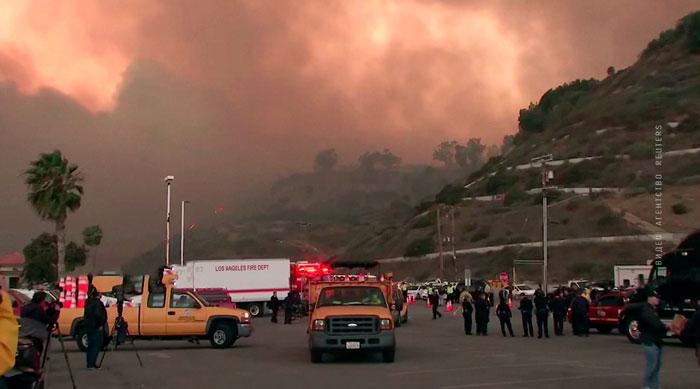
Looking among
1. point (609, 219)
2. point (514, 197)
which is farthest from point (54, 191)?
point (514, 197)

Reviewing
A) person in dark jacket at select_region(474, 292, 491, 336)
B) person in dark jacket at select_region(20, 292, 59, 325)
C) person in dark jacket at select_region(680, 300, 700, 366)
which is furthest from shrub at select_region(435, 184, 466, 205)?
person in dark jacket at select_region(680, 300, 700, 366)

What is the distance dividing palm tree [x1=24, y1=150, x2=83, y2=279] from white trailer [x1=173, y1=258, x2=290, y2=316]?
8520 millimetres

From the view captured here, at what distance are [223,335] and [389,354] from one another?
695cm

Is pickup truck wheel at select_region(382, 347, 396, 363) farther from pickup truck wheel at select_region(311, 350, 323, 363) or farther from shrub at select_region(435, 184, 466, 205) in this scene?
shrub at select_region(435, 184, 466, 205)

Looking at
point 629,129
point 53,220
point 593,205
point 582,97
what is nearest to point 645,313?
point 53,220

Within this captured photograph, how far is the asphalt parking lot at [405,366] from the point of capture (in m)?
14.5

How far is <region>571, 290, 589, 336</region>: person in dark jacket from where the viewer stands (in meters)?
27.5

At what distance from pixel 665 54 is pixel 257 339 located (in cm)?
17022

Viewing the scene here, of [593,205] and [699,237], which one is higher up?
[593,205]

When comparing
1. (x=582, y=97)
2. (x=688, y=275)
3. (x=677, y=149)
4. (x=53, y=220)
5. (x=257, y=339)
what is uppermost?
(x=582, y=97)

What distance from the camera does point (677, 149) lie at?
122750mm

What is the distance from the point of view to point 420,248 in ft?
368

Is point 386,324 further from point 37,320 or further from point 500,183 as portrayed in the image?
point 500,183

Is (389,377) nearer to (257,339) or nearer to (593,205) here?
(257,339)
